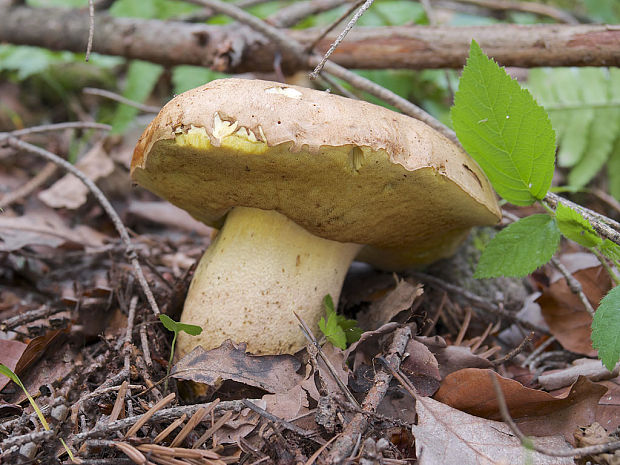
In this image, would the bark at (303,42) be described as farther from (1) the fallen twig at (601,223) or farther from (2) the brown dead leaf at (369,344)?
(2) the brown dead leaf at (369,344)

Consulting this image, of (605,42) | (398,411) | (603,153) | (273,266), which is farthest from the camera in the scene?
(603,153)

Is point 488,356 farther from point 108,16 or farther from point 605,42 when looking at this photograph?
point 108,16

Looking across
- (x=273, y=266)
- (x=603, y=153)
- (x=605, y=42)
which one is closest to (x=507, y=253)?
(x=273, y=266)

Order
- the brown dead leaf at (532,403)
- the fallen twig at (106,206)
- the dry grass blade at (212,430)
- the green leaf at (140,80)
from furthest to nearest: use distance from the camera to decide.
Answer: the green leaf at (140,80) < the fallen twig at (106,206) < the brown dead leaf at (532,403) < the dry grass blade at (212,430)

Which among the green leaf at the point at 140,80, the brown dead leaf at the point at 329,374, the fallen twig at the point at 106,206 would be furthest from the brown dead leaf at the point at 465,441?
the green leaf at the point at 140,80

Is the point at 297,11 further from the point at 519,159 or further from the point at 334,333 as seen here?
the point at 334,333
